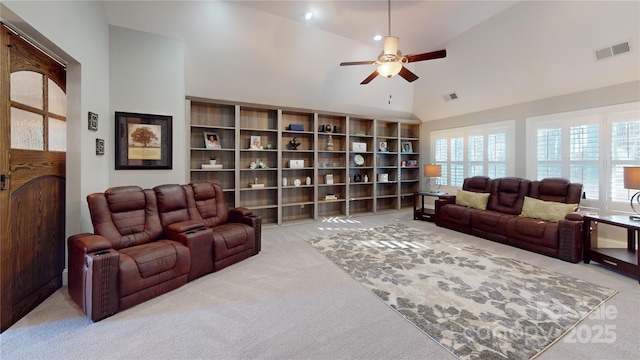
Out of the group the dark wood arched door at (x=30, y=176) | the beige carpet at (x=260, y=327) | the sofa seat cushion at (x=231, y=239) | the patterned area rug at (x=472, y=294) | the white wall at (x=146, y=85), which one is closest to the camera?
the beige carpet at (x=260, y=327)

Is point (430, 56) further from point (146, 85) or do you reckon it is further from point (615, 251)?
point (146, 85)

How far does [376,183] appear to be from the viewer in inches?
263

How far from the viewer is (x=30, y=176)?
89.7 inches

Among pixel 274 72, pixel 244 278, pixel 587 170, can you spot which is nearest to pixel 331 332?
pixel 244 278

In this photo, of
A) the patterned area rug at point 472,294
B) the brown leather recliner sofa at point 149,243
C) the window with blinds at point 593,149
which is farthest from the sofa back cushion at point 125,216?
the window with blinds at point 593,149

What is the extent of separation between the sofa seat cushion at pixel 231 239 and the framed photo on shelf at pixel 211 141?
1857 mm

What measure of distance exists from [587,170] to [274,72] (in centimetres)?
560

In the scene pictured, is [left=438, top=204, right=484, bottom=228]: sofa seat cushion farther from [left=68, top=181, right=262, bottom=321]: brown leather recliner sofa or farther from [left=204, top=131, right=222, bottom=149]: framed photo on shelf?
[left=204, top=131, right=222, bottom=149]: framed photo on shelf

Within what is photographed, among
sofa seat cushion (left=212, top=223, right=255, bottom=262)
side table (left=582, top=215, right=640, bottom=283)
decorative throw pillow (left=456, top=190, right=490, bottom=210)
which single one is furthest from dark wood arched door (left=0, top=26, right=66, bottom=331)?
decorative throw pillow (left=456, top=190, right=490, bottom=210)

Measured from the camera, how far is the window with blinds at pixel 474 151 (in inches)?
212

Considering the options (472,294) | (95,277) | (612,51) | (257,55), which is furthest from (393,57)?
(95,277)

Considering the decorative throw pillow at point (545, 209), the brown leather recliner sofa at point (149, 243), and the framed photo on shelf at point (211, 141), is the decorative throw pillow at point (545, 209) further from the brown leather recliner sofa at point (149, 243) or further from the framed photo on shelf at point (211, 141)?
the framed photo on shelf at point (211, 141)

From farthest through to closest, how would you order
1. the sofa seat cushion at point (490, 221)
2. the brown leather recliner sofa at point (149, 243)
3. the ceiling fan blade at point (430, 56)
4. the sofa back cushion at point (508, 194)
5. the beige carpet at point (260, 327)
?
the sofa back cushion at point (508, 194) < the sofa seat cushion at point (490, 221) < the ceiling fan blade at point (430, 56) < the brown leather recliner sofa at point (149, 243) < the beige carpet at point (260, 327)

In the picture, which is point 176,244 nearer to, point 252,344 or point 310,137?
point 252,344
